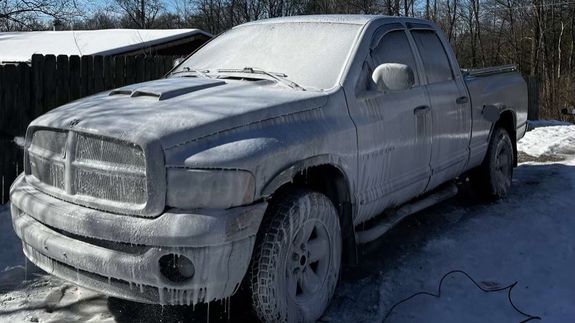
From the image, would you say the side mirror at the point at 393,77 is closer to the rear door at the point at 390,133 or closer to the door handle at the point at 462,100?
the rear door at the point at 390,133

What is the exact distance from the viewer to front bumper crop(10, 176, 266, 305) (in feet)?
9.45

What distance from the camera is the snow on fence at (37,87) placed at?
6.42 m

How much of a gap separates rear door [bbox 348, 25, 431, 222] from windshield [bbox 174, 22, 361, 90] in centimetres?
23

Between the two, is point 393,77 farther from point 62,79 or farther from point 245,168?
point 62,79

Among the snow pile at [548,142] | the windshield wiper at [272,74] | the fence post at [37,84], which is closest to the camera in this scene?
the windshield wiper at [272,74]

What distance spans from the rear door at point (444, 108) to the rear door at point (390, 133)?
0.60 ft

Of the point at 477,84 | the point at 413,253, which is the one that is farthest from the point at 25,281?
the point at 477,84

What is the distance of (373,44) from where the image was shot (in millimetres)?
4488

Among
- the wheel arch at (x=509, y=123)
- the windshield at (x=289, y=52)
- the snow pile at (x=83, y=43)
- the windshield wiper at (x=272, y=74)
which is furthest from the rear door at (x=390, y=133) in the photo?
the snow pile at (x=83, y=43)

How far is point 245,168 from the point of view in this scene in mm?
3010

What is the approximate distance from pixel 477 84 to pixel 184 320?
3.80 meters

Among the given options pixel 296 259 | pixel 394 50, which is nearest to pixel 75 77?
pixel 394 50

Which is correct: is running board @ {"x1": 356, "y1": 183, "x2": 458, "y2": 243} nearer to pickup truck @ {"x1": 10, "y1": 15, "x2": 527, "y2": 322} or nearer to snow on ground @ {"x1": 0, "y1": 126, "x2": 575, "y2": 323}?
pickup truck @ {"x1": 10, "y1": 15, "x2": 527, "y2": 322}

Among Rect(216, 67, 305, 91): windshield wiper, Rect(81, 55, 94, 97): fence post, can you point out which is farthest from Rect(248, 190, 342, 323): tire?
Rect(81, 55, 94, 97): fence post
